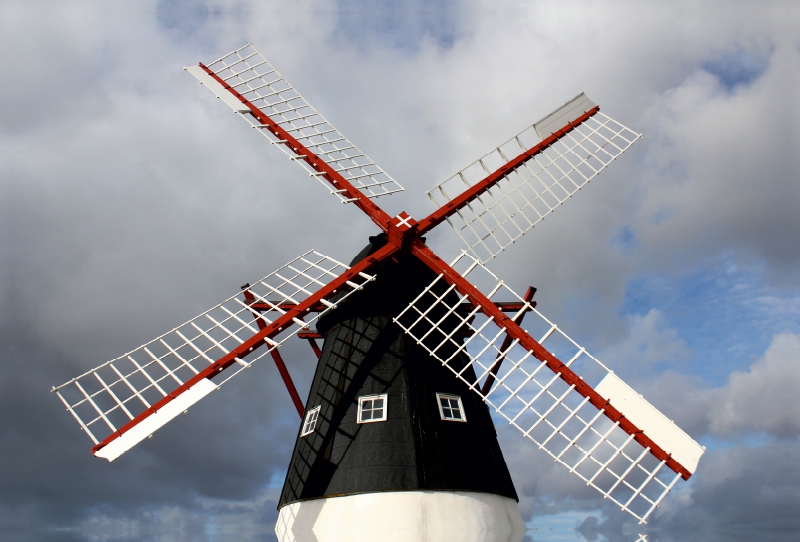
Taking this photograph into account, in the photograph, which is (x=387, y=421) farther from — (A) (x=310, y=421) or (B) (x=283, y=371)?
(B) (x=283, y=371)

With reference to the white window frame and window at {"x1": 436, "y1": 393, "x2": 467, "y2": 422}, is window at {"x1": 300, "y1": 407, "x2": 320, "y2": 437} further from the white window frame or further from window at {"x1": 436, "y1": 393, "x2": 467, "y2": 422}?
window at {"x1": 436, "y1": 393, "x2": 467, "y2": 422}

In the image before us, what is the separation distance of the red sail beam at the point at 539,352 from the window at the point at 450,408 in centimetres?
176

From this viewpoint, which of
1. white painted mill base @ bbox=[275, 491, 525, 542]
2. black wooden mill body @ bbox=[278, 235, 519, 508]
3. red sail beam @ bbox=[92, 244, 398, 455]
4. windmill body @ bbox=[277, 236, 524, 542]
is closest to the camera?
red sail beam @ bbox=[92, 244, 398, 455]

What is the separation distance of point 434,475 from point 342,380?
279 cm

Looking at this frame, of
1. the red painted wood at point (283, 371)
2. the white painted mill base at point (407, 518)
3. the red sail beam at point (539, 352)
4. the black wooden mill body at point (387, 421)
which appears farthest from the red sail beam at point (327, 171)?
the white painted mill base at point (407, 518)

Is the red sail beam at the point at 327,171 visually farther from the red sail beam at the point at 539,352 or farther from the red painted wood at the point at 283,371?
the red painted wood at the point at 283,371

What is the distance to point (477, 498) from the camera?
1044 centimetres

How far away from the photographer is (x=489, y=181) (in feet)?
46.1

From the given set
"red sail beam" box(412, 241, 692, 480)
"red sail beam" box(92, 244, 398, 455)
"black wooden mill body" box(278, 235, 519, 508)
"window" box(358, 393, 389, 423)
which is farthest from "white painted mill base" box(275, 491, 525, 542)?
"red sail beam" box(92, 244, 398, 455)

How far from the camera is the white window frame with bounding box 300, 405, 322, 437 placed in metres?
11.9

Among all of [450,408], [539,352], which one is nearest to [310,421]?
[450,408]

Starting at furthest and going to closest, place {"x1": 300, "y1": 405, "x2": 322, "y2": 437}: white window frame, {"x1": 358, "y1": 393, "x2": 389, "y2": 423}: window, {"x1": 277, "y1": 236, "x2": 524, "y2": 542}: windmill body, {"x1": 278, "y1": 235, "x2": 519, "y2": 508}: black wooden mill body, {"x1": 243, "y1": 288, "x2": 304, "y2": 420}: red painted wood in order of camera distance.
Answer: {"x1": 243, "y1": 288, "x2": 304, "y2": 420}: red painted wood < {"x1": 300, "y1": 405, "x2": 322, "y2": 437}: white window frame < {"x1": 358, "y1": 393, "x2": 389, "y2": 423}: window < {"x1": 278, "y1": 235, "x2": 519, "y2": 508}: black wooden mill body < {"x1": 277, "y1": 236, "x2": 524, "y2": 542}: windmill body

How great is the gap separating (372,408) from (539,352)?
11.1 ft

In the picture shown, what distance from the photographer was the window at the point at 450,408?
11.4m
